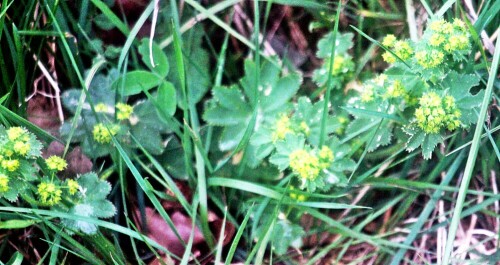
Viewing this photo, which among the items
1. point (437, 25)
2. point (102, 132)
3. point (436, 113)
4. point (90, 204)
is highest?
point (437, 25)

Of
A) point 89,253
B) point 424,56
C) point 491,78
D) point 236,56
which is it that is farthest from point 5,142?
point 491,78

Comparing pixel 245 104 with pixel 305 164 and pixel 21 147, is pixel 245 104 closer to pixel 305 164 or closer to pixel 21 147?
pixel 305 164

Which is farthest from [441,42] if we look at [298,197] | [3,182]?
[3,182]

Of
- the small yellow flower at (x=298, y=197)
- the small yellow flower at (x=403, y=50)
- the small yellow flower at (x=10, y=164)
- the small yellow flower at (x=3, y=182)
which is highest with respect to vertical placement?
the small yellow flower at (x=403, y=50)

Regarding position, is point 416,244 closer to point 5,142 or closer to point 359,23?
point 359,23

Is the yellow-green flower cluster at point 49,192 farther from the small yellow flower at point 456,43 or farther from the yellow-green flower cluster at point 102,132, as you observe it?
the small yellow flower at point 456,43

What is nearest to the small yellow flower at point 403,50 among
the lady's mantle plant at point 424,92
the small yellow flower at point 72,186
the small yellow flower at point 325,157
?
the lady's mantle plant at point 424,92
